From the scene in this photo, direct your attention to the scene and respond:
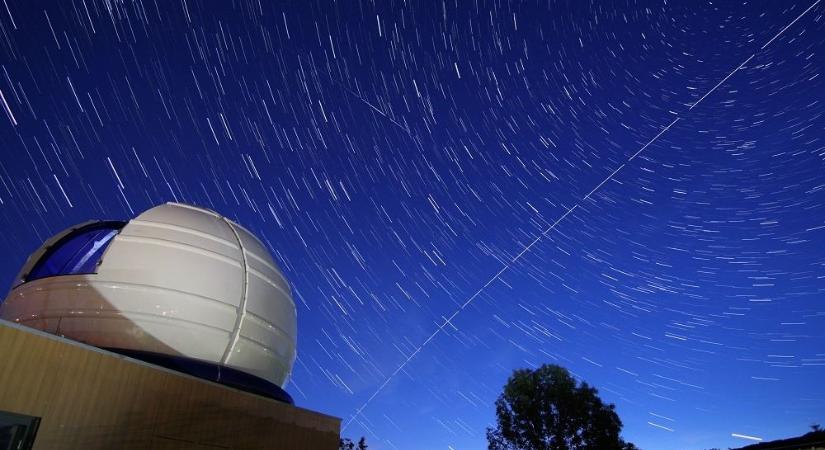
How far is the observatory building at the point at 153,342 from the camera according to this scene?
459 centimetres

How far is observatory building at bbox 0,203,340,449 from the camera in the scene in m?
4.59

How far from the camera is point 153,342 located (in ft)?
21.5

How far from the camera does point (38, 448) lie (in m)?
4.39

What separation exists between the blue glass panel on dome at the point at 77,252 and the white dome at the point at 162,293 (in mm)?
18

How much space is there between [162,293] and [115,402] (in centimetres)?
197

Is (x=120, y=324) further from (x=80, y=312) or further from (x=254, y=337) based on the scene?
(x=254, y=337)

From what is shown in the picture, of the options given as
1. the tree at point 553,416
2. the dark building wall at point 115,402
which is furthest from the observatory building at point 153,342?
the tree at point 553,416

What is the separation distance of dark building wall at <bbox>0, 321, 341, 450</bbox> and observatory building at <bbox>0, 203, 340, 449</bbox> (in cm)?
1

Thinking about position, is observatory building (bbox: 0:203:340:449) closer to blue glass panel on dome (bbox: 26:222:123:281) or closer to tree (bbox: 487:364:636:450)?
blue glass panel on dome (bbox: 26:222:123:281)

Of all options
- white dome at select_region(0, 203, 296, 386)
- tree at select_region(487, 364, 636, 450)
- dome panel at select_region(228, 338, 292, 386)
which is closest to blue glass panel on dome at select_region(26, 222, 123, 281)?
white dome at select_region(0, 203, 296, 386)

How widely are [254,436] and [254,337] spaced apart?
1.46 metres

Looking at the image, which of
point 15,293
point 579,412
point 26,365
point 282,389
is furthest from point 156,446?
point 579,412

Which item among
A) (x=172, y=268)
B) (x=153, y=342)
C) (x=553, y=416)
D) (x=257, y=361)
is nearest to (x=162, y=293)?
(x=172, y=268)

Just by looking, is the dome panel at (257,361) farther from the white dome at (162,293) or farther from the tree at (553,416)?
the tree at (553,416)
